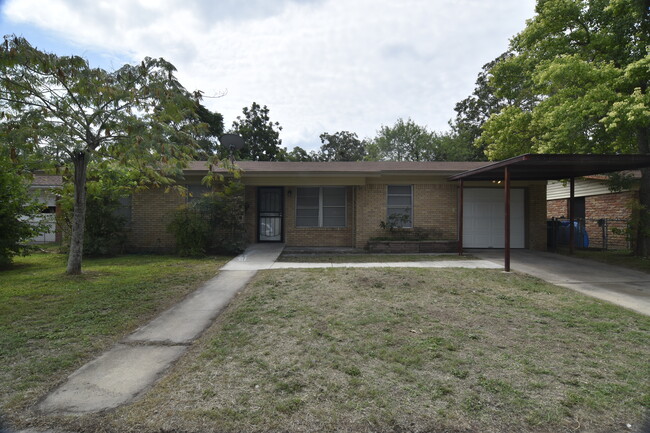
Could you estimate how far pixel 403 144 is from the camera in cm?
4275

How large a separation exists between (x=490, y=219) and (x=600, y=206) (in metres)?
6.49

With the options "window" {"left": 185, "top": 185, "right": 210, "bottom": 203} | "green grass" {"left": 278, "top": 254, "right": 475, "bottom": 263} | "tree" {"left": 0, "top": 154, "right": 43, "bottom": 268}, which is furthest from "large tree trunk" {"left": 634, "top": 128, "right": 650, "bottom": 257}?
"tree" {"left": 0, "top": 154, "right": 43, "bottom": 268}

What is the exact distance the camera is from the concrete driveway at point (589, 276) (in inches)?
240

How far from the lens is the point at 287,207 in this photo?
12508 millimetres

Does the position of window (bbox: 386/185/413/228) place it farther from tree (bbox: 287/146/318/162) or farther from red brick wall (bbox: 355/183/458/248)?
tree (bbox: 287/146/318/162)

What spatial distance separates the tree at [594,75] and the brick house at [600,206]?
2.55 meters

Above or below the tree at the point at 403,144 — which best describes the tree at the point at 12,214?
below

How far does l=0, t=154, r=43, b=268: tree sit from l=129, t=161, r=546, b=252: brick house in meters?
2.94

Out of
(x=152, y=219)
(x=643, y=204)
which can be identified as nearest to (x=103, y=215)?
(x=152, y=219)

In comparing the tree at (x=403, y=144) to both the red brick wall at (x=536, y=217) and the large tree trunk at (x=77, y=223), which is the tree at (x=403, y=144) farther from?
the large tree trunk at (x=77, y=223)

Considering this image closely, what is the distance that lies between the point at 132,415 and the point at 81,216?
6.51 meters

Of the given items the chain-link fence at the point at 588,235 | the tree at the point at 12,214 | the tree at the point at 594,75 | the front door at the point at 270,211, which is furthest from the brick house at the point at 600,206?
the tree at the point at 12,214

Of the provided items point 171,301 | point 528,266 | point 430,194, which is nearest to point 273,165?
point 430,194

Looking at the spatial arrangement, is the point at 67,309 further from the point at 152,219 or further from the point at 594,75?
the point at 594,75
